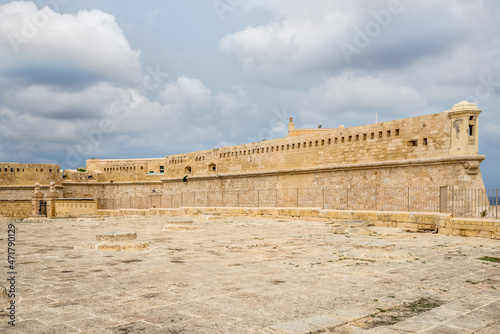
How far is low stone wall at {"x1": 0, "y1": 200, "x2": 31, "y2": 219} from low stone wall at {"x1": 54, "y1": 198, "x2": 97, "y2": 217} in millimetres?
3626

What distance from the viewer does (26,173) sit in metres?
38.7

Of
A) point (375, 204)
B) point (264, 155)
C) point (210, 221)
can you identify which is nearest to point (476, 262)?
point (375, 204)

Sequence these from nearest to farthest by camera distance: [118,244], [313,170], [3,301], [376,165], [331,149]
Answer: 1. [3,301]
2. [118,244]
3. [376,165]
4. [331,149]
5. [313,170]

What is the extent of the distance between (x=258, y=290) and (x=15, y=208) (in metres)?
37.7

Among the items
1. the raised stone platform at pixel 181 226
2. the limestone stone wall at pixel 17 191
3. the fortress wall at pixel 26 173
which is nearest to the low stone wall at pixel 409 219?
the raised stone platform at pixel 181 226

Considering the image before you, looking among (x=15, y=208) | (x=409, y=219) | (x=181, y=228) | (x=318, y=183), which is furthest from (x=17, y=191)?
(x=409, y=219)

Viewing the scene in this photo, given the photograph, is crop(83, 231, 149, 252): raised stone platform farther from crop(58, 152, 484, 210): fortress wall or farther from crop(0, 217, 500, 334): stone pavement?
crop(58, 152, 484, 210): fortress wall

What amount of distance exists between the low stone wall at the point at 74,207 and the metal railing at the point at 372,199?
687cm

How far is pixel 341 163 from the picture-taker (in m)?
20.4

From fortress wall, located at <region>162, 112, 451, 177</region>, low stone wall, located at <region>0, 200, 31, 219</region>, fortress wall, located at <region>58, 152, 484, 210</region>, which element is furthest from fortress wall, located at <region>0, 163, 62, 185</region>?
fortress wall, located at <region>162, 112, 451, 177</region>

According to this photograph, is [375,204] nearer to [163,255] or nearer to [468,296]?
[163,255]

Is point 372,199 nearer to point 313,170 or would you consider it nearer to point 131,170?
point 313,170

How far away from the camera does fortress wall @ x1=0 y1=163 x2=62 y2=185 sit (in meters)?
38.0

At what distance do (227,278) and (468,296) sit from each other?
2.92 metres
